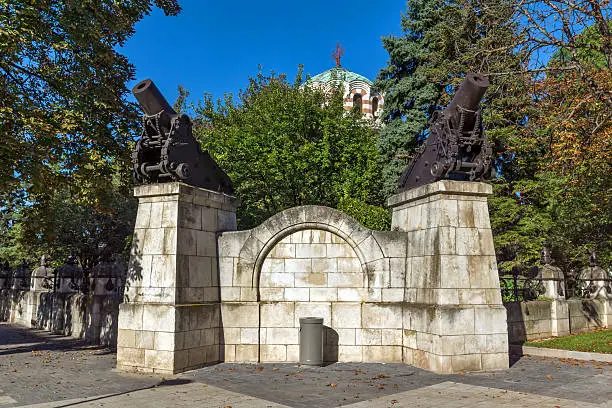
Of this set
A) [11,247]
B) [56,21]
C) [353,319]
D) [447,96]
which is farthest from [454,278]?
[11,247]

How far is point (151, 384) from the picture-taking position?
8367mm

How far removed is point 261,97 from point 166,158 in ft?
63.4

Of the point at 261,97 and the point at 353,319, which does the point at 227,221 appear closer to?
the point at 353,319

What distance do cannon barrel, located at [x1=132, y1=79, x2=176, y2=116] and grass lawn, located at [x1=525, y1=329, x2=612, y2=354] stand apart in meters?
10.6

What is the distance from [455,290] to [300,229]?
3.54 metres

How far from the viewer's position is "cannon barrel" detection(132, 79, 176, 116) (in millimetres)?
9828

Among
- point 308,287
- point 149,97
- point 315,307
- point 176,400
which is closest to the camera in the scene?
point 176,400

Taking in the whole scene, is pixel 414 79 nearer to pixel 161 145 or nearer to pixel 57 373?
pixel 161 145

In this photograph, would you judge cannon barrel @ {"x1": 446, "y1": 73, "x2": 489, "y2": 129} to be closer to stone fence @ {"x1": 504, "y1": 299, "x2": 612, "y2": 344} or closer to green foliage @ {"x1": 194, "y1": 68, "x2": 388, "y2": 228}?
stone fence @ {"x1": 504, "y1": 299, "x2": 612, "y2": 344}

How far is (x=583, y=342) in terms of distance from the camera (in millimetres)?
12648

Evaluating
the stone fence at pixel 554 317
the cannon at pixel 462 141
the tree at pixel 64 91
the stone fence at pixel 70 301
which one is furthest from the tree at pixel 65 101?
the stone fence at pixel 554 317

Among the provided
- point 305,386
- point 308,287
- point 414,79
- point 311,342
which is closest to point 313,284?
point 308,287

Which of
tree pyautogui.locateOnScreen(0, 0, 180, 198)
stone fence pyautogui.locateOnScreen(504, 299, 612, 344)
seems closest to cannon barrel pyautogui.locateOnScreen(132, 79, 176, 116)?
tree pyautogui.locateOnScreen(0, 0, 180, 198)

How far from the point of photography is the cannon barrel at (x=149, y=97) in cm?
983
